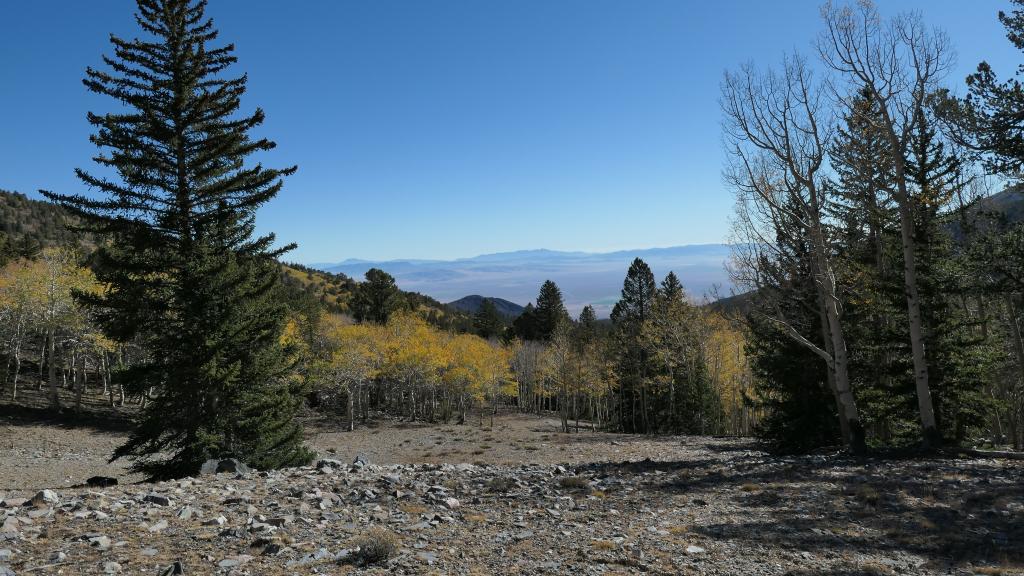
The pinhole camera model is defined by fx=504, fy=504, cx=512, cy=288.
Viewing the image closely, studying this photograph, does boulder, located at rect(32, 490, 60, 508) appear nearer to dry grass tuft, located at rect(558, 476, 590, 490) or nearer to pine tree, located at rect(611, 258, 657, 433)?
dry grass tuft, located at rect(558, 476, 590, 490)

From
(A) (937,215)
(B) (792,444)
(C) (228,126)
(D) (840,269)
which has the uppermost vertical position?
(C) (228,126)

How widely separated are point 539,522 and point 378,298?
211ft

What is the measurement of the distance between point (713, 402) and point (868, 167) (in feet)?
101

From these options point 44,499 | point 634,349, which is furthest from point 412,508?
point 634,349

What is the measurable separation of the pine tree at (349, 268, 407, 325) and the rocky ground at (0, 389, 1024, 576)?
191 feet

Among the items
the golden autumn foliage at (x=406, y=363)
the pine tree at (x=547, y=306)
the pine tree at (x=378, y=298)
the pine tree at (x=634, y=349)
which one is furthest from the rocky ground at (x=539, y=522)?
the pine tree at (x=547, y=306)

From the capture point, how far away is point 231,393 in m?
14.0

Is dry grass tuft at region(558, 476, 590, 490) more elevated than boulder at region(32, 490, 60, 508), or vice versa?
boulder at region(32, 490, 60, 508)

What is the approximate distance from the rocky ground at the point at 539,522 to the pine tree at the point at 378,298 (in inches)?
2288

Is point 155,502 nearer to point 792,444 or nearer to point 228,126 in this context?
point 228,126

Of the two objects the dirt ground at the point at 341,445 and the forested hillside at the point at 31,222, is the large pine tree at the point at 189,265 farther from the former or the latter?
the forested hillside at the point at 31,222

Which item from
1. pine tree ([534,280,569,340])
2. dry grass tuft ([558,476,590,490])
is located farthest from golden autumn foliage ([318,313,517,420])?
dry grass tuft ([558,476,590,490])

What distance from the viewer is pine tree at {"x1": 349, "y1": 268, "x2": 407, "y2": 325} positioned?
2714 inches

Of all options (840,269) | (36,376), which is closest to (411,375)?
(36,376)
